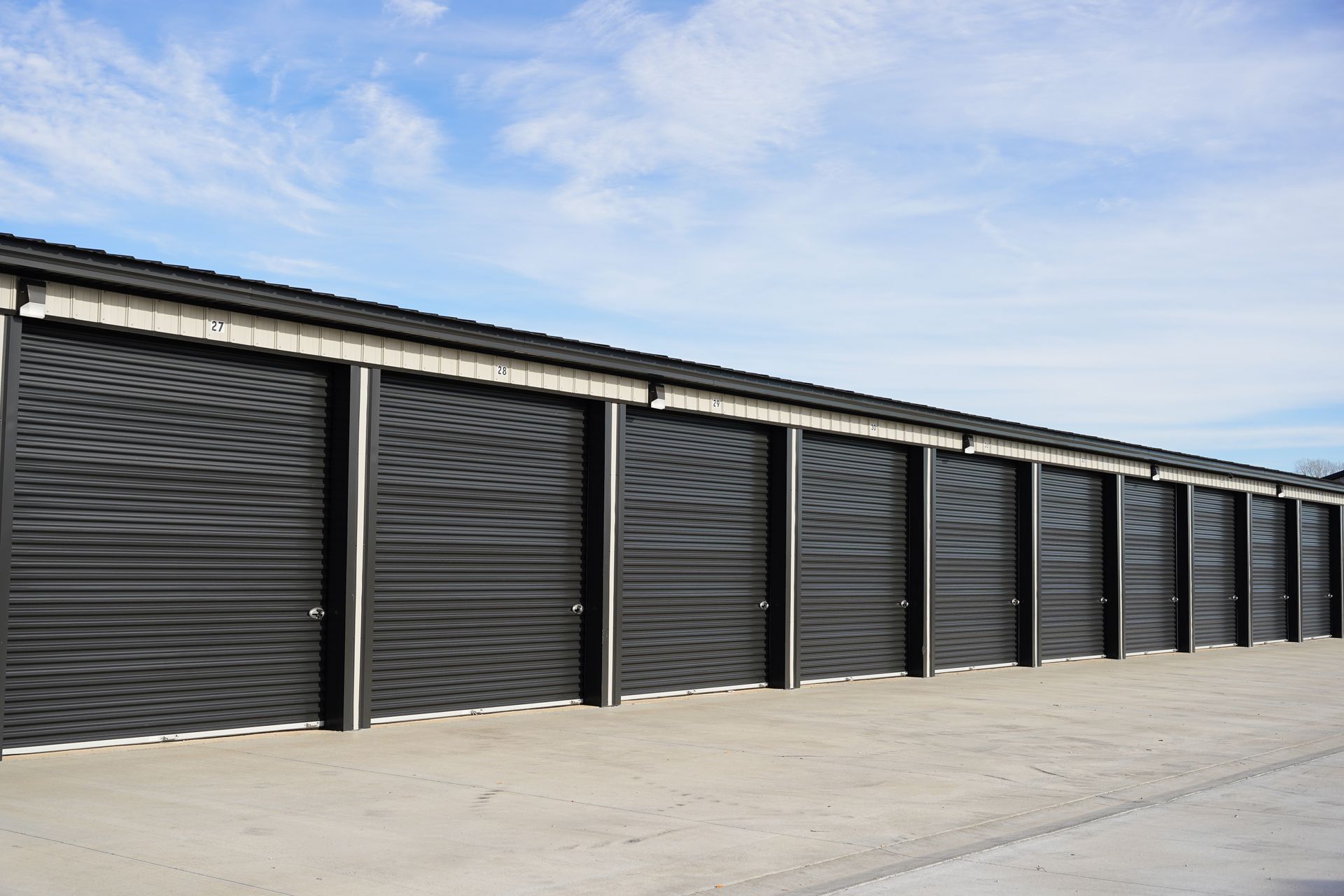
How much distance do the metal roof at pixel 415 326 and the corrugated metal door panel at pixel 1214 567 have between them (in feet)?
33.9

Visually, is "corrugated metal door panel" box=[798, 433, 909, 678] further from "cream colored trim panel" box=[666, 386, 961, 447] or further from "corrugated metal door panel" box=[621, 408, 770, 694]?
"corrugated metal door panel" box=[621, 408, 770, 694]

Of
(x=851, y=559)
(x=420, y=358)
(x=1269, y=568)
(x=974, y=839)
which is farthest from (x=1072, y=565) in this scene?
(x=974, y=839)

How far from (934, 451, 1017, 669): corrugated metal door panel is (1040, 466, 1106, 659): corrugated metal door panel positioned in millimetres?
921

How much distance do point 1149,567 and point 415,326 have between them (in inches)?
820

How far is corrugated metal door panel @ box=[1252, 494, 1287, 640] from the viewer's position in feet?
113

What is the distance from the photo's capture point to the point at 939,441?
22.9m

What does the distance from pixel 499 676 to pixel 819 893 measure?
911 cm

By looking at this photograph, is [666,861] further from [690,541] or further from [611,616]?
[690,541]

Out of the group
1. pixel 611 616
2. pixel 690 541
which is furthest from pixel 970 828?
pixel 690 541

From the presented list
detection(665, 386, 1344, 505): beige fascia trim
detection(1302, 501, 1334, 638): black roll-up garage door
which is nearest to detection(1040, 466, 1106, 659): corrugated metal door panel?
detection(665, 386, 1344, 505): beige fascia trim

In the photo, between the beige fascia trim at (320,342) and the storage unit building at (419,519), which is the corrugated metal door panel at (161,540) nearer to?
the storage unit building at (419,519)

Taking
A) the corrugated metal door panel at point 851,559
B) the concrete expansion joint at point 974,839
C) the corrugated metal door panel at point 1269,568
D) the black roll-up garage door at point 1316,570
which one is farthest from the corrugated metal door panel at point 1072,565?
the concrete expansion joint at point 974,839

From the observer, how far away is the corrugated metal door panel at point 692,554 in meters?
17.5

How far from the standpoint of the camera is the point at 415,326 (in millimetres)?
14336
